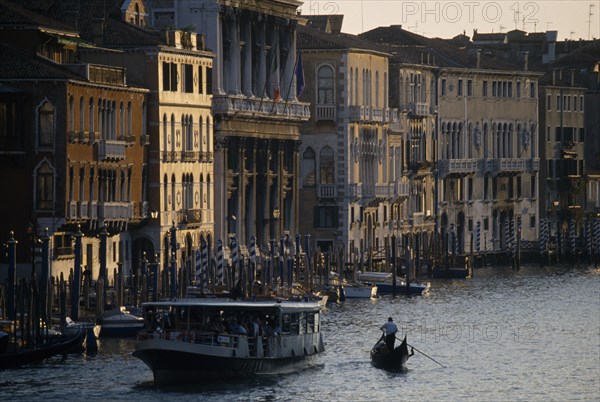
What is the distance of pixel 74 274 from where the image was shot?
2921 inches

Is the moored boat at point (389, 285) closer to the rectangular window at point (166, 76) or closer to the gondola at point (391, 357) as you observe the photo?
the rectangular window at point (166, 76)

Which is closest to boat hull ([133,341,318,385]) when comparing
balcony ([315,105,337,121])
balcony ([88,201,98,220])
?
balcony ([88,201,98,220])

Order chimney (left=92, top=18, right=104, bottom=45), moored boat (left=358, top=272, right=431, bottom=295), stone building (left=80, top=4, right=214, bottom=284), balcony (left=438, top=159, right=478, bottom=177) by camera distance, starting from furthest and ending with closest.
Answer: balcony (left=438, top=159, right=478, bottom=177) → moored boat (left=358, top=272, right=431, bottom=295) → stone building (left=80, top=4, right=214, bottom=284) → chimney (left=92, top=18, right=104, bottom=45)

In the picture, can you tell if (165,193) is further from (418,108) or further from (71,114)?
(418,108)

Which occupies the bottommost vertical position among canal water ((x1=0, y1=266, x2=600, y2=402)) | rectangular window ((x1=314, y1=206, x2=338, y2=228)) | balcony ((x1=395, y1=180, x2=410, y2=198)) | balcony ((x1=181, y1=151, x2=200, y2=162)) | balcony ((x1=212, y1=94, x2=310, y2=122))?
canal water ((x1=0, y1=266, x2=600, y2=402))

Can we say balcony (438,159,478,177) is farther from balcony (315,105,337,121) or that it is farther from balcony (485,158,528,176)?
balcony (315,105,337,121)

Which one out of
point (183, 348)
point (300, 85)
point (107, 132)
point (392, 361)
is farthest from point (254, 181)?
point (183, 348)

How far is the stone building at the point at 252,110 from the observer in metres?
96.0

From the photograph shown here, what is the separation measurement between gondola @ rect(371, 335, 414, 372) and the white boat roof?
1.97m

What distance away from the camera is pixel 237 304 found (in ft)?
214

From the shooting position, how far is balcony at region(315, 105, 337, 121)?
359 feet

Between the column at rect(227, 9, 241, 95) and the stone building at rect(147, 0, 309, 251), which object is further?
the column at rect(227, 9, 241, 95)

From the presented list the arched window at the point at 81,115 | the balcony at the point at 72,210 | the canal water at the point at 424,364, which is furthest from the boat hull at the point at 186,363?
the arched window at the point at 81,115

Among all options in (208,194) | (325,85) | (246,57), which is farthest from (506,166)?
(208,194)
